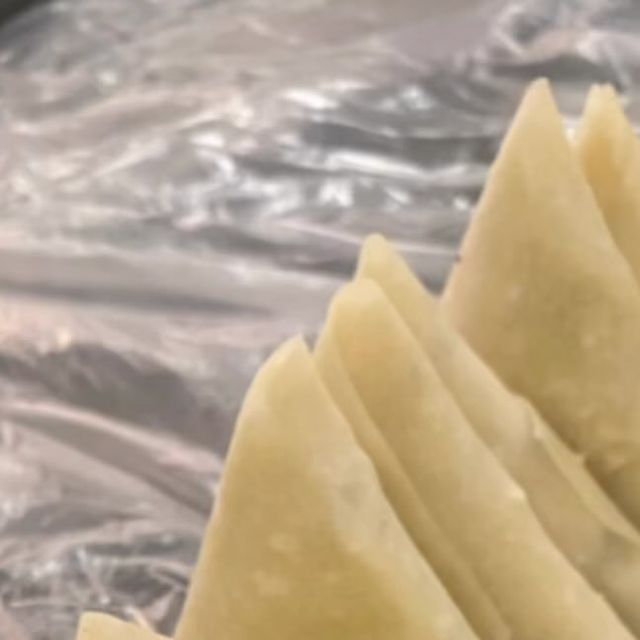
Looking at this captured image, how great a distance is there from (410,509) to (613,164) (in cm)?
17

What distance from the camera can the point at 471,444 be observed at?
0.45 meters

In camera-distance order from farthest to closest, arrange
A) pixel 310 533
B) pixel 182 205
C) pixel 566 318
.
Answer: pixel 182 205, pixel 566 318, pixel 310 533

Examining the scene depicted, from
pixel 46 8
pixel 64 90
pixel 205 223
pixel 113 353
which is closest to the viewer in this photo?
pixel 113 353

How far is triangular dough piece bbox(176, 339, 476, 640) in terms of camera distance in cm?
39

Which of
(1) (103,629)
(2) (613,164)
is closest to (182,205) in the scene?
(2) (613,164)

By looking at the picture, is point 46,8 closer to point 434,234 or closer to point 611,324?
point 434,234

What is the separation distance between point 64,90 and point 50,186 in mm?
191

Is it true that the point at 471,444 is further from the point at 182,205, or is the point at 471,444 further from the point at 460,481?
the point at 182,205

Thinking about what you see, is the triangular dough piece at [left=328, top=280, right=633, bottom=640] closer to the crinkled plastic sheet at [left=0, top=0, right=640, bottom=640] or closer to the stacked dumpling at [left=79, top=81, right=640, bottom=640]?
the stacked dumpling at [left=79, top=81, right=640, bottom=640]

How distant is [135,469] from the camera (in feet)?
3.00

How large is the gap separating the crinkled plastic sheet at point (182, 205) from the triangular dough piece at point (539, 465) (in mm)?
376

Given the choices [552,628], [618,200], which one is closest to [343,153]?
[618,200]

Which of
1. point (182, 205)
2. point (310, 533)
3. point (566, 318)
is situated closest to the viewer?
point (310, 533)

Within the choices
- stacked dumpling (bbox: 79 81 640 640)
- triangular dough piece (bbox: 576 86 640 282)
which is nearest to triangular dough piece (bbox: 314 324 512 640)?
stacked dumpling (bbox: 79 81 640 640)
